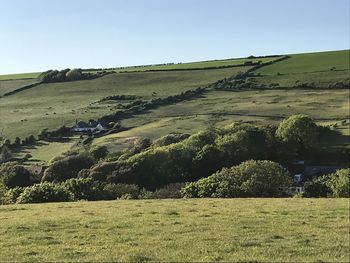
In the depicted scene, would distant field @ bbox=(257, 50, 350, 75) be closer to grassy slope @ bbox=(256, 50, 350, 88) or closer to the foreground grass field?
grassy slope @ bbox=(256, 50, 350, 88)

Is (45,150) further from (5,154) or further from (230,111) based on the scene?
(230,111)

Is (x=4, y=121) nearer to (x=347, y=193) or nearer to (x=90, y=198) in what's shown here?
(x=90, y=198)

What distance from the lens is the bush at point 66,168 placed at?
71688mm

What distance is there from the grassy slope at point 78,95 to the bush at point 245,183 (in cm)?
6633

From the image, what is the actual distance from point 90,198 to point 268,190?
15619 mm

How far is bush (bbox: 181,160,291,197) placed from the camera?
143 ft

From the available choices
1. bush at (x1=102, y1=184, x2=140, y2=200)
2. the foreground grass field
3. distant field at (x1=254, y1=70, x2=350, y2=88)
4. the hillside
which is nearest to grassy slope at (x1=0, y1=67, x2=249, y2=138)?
the hillside

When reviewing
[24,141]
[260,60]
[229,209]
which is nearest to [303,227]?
[229,209]

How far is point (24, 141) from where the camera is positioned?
331 feet

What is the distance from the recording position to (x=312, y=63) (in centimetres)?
15838

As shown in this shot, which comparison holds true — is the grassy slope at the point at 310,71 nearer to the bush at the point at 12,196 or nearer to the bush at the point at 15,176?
the bush at the point at 15,176

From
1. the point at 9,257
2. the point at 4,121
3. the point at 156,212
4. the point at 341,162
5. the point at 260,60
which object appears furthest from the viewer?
the point at 260,60

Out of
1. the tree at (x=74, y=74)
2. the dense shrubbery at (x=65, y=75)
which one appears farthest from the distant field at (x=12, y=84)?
the tree at (x=74, y=74)

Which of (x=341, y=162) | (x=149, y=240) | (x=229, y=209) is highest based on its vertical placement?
(x=149, y=240)
